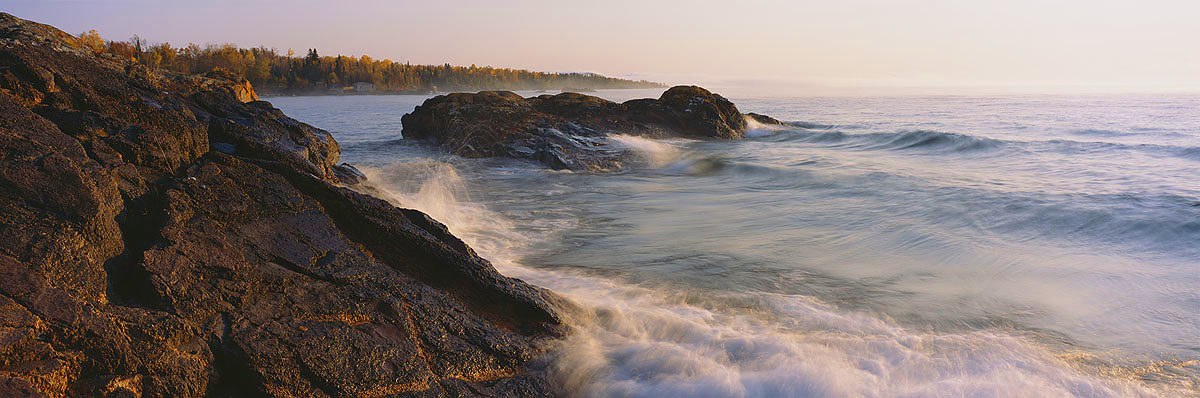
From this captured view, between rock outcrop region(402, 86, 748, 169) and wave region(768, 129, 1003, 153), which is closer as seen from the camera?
rock outcrop region(402, 86, 748, 169)

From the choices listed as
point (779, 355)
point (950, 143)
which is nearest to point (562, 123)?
point (950, 143)

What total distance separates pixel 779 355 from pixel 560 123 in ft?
45.7

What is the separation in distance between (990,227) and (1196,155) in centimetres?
1124

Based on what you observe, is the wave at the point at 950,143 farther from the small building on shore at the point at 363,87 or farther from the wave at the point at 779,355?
the small building on shore at the point at 363,87

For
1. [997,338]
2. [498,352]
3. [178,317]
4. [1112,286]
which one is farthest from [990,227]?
[178,317]

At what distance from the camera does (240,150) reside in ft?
13.6

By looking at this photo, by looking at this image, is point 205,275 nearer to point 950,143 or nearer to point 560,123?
point 560,123

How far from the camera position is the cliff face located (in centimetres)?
226

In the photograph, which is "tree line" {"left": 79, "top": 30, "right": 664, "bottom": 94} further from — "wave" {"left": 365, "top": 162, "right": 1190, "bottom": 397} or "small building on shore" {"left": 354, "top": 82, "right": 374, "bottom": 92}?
"wave" {"left": 365, "top": 162, "right": 1190, "bottom": 397}

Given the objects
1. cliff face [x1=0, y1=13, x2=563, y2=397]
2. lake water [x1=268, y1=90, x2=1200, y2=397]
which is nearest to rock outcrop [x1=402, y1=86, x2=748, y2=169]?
lake water [x1=268, y1=90, x2=1200, y2=397]

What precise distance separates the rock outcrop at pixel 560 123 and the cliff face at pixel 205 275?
9.41 m

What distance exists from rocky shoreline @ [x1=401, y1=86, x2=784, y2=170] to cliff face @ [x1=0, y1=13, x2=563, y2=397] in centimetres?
940

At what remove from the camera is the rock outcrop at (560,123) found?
14.6m

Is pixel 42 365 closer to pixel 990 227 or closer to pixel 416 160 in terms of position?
pixel 990 227
